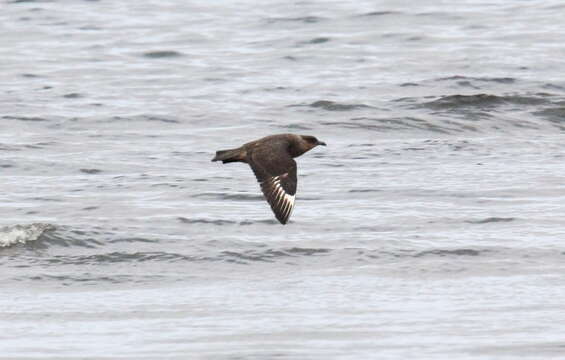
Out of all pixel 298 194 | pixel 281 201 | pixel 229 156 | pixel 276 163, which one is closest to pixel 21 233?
pixel 229 156

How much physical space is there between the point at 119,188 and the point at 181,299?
3.65 m

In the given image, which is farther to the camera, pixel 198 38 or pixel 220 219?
pixel 198 38

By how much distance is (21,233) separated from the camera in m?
10.2

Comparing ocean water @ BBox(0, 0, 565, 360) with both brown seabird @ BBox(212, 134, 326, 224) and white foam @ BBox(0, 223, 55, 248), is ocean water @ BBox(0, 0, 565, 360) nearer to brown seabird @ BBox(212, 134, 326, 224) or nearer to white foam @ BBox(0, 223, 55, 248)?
white foam @ BBox(0, 223, 55, 248)

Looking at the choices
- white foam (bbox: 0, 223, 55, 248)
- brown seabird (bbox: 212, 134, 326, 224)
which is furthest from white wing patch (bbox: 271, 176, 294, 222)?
white foam (bbox: 0, 223, 55, 248)

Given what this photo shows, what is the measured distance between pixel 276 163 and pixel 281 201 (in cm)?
40

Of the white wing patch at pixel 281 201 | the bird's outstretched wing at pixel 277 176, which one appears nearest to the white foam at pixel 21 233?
the bird's outstretched wing at pixel 277 176

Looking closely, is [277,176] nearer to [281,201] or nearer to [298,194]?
[281,201]

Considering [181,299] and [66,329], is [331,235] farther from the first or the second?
[66,329]

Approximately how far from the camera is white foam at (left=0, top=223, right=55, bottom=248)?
10087 mm

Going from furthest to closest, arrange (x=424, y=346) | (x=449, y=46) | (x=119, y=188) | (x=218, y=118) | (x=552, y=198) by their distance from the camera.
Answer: (x=449, y=46)
(x=218, y=118)
(x=119, y=188)
(x=552, y=198)
(x=424, y=346)

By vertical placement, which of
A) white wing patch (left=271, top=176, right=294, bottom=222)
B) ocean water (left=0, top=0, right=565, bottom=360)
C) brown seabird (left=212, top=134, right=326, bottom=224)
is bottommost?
ocean water (left=0, top=0, right=565, bottom=360)

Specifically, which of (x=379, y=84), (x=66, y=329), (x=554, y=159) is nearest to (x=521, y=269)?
(x=66, y=329)

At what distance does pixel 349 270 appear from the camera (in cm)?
919
